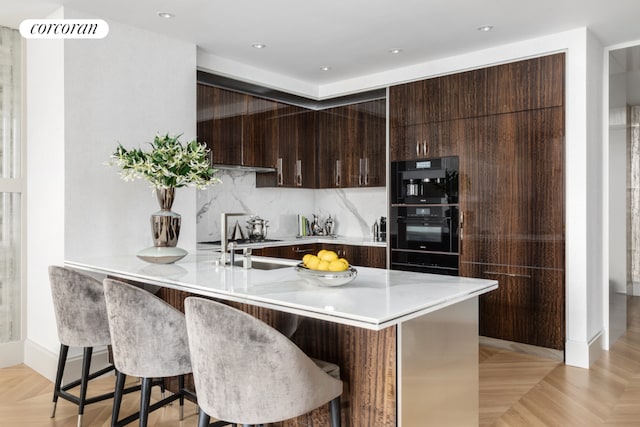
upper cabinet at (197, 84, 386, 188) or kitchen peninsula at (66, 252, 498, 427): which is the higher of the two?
upper cabinet at (197, 84, 386, 188)

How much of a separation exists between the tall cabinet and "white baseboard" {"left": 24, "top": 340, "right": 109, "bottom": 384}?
121 inches

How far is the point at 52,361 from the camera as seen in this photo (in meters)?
3.39

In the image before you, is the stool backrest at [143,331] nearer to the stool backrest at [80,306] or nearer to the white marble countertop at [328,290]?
the white marble countertop at [328,290]

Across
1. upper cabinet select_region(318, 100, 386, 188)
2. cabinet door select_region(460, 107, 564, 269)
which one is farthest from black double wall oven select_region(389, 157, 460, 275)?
upper cabinet select_region(318, 100, 386, 188)

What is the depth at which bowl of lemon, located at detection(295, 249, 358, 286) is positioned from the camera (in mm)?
1990

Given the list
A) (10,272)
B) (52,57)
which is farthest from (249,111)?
(10,272)

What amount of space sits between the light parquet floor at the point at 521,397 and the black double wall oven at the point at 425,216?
986mm

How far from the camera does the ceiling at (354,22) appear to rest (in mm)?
3303

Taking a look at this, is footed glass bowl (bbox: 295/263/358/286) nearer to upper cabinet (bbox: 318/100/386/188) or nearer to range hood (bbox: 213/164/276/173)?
range hood (bbox: 213/164/276/173)

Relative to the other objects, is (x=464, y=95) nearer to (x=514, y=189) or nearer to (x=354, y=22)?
(x=514, y=189)

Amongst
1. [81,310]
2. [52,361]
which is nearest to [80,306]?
[81,310]

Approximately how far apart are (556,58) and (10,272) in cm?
464

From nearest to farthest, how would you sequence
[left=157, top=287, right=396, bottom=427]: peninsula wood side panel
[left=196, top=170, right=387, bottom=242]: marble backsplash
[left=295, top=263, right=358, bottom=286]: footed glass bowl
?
1. [left=157, top=287, right=396, bottom=427]: peninsula wood side panel
2. [left=295, top=263, right=358, bottom=286]: footed glass bowl
3. [left=196, top=170, right=387, bottom=242]: marble backsplash

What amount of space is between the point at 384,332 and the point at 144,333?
1073 millimetres
